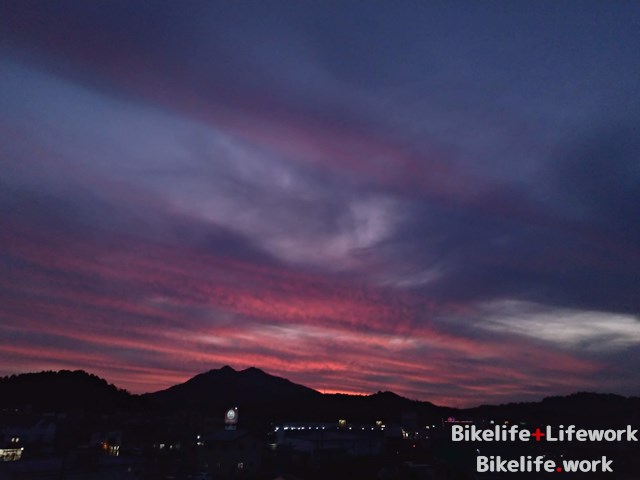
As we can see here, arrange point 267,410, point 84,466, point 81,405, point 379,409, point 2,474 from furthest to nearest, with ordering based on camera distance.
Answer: point 379,409
point 267,410
point 81,405
point 84,466
point 2,474

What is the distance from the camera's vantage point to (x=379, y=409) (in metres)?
178

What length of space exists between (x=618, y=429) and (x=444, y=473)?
728 inches

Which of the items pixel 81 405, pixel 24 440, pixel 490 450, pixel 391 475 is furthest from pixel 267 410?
pixel 490 450


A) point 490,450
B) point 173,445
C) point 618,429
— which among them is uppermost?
point 618,429

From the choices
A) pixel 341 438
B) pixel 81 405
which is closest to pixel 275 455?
pixel 341 438

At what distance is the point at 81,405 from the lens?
398 ft

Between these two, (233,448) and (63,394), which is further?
(63,394)

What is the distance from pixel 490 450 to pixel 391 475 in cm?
1043

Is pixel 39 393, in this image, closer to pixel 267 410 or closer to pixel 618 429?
pixel 267 410

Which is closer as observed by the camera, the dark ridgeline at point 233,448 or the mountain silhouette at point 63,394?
the dark ridgeline at point 233,448

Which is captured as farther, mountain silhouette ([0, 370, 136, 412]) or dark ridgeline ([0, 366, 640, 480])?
mountain silhouette ([0, 370, 136, 412])

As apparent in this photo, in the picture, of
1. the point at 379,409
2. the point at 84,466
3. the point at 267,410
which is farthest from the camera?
the point at 379,409

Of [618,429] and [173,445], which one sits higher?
[618,429]

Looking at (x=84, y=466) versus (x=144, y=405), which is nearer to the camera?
(x=84, y=466)
